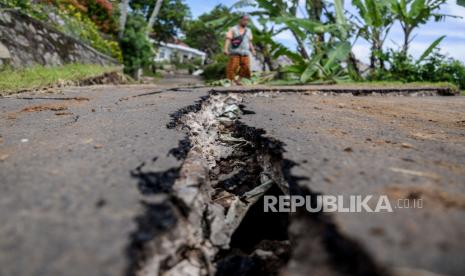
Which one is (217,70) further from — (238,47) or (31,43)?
(31,43)

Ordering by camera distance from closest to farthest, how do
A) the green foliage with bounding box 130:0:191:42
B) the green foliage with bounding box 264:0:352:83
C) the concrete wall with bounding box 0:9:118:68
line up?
the concrete wall with bounding box 0:9:118:68
the green foliage with bounding box 264:0:352:83
the green foliage with bounding box 130:0:191:42

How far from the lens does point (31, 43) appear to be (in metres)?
5.08

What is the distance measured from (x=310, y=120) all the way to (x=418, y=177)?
0.93 metres

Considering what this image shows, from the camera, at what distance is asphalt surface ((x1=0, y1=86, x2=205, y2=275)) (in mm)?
522

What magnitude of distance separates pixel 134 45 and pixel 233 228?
1213 cm

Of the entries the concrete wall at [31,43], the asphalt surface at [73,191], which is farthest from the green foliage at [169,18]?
the asphalt surface at [73,191]

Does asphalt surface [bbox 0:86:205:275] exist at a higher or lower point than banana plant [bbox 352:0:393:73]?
lower

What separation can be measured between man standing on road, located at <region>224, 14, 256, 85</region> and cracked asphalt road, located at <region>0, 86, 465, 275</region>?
4.15 meters

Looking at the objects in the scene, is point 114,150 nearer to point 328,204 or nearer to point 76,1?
point 328,204

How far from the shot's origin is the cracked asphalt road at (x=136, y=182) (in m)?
0.52

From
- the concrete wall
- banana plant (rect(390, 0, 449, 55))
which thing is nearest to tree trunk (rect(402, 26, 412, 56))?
banana plant (rect(390, 0, 449, 55))

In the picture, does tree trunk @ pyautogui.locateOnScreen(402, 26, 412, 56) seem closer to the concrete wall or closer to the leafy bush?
the concrete wall

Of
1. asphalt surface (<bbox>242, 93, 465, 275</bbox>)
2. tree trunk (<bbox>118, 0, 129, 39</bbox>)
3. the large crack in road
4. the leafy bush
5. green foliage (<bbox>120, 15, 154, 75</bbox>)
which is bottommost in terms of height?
the large crack in road

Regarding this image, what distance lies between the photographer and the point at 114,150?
1.03 m
